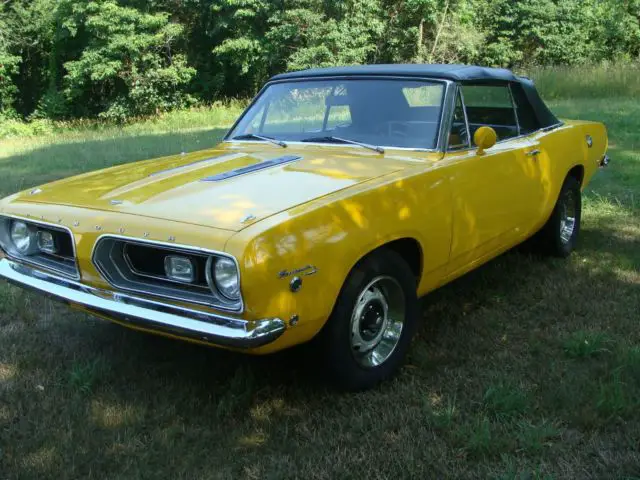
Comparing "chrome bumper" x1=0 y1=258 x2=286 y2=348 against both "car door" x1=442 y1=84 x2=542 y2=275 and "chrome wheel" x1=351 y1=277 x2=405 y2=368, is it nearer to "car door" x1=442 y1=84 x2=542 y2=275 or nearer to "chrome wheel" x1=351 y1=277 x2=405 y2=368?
"chrome wheel" x1=351 y1=277 x2=405 y2=368

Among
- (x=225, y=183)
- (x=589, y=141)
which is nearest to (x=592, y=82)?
(x=589, y=141)

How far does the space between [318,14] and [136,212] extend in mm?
24334

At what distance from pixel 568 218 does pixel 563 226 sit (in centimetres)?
13

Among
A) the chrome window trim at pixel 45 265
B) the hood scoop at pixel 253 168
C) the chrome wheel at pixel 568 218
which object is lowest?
the chrome wheel at pixel 568 218

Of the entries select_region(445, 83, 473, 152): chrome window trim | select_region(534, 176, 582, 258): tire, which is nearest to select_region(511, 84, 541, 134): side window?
select_region(534, 176, 582, 258): tire

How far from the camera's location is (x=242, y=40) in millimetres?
26359

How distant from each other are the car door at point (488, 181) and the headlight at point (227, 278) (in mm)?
1417

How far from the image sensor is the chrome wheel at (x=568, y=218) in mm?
4859

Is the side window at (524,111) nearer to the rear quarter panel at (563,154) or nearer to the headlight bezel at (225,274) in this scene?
the rear quarter panel at (563,154)

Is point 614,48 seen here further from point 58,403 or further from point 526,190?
point 58,403

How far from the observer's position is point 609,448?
249 centimetres

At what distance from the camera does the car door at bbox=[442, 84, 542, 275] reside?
3410 millimetres

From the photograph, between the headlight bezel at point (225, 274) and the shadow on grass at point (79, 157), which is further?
the shadow on grass at point (79, 157)

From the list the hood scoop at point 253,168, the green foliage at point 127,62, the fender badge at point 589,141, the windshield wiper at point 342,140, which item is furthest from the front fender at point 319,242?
the green foliage at point 127,62
